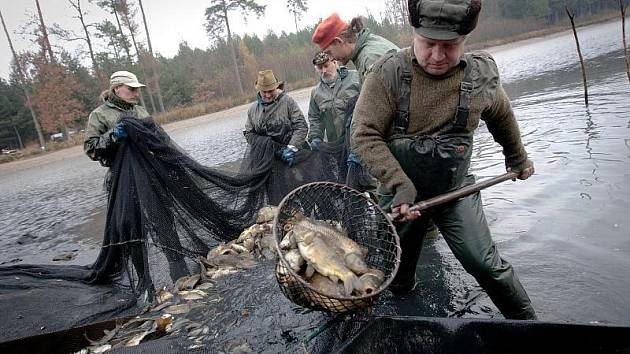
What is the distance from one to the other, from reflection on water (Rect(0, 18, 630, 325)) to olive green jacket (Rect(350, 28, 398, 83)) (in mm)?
2258

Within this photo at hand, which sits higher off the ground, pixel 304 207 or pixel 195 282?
pixel 304 207

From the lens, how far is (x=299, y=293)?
2354 millimetres

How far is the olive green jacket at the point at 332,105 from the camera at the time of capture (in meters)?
5.95

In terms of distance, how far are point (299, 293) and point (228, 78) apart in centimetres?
4556

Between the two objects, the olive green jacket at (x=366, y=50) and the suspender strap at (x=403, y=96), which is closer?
the suspender strap at (x=403, y=96)

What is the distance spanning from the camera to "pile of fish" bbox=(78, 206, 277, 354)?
3652 millimetres

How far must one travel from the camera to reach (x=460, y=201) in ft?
9.13

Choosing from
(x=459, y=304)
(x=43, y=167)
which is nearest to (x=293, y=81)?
(x=43, y=167)

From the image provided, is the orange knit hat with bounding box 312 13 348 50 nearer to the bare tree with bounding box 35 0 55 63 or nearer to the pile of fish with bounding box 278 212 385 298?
the pile of fish with bounding box 278 212 385 298

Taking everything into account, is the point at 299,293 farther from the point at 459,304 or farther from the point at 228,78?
the point at 228,78

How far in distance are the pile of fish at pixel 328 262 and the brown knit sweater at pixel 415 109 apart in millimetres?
453

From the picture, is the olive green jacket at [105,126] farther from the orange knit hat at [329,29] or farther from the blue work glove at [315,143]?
the orange knit hat at [329,29]

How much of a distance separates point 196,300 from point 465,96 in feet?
11.2

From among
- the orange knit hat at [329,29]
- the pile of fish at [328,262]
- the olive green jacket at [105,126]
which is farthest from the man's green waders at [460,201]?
the olive green jacket at [105,126]
